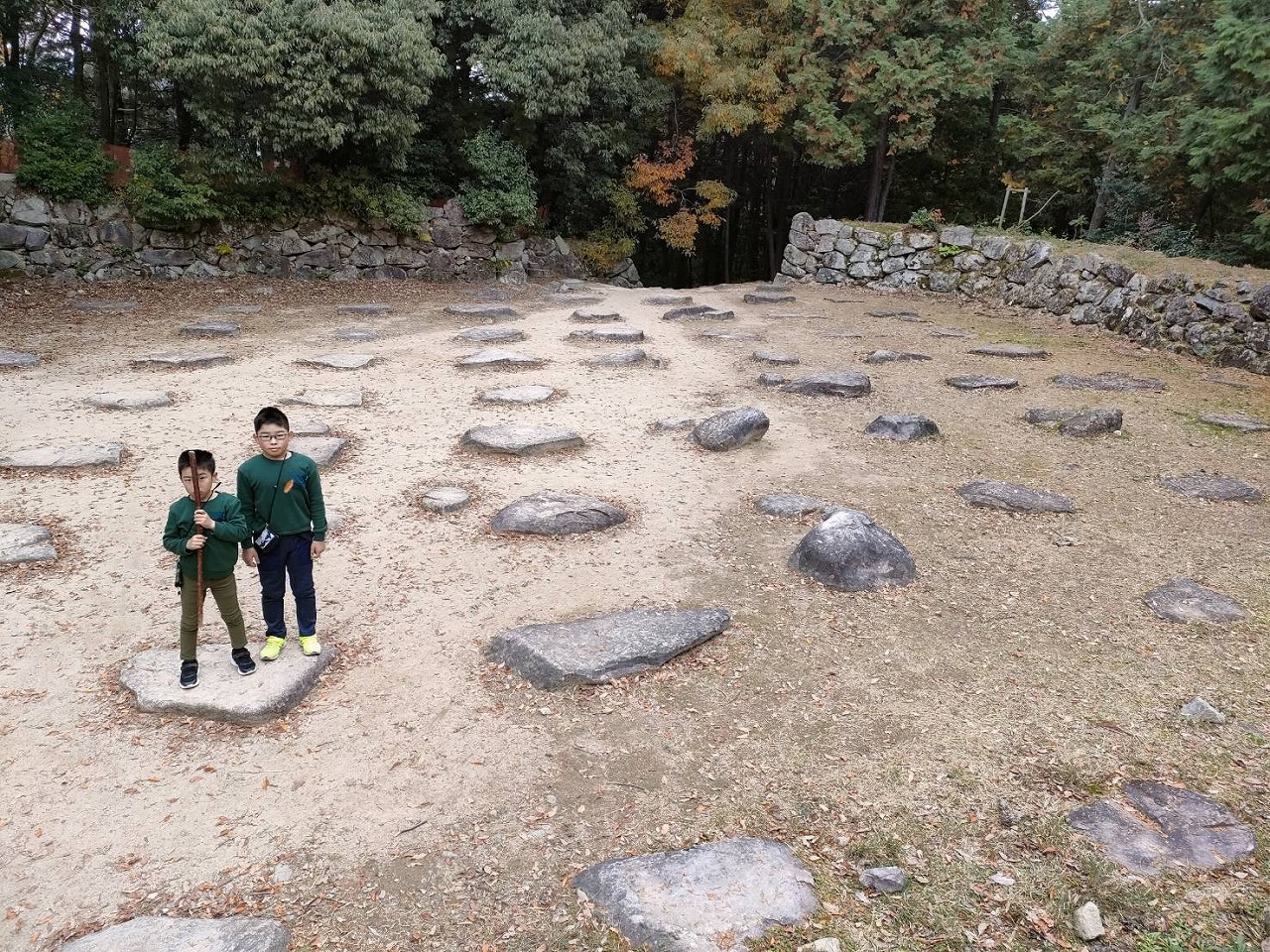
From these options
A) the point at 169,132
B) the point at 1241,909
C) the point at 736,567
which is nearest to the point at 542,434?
the point at 736,567

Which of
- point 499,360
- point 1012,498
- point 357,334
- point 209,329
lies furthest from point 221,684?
point 209,329

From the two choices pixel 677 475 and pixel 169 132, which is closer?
pixel 677 475

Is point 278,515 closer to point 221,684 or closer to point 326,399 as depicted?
point 221,684

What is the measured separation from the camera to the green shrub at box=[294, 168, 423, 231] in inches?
521

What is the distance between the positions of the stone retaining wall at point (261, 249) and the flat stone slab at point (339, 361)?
524 centimetres

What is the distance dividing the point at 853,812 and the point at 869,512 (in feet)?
9.48

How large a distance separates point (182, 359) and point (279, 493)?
6.45 meters

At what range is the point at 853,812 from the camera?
2896 millimetres

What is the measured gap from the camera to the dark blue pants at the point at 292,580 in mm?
3412

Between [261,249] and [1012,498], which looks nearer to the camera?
[1012,498]

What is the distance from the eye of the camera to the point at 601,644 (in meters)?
3.78

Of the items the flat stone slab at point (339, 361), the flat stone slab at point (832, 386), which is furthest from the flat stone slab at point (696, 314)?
the flat stone slab at point (339, 361)

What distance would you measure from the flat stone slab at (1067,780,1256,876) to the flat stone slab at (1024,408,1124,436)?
4.85 m

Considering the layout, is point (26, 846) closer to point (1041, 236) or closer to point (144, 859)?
point (144, 859)
